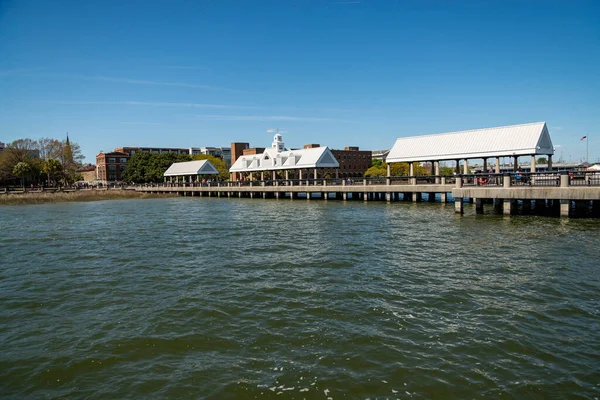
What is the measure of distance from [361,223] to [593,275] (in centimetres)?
1586

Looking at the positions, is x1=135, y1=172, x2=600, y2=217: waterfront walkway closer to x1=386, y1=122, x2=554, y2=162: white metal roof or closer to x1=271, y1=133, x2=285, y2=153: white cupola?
x1=386, y1=122, x2=554, y2=162: white metal roof

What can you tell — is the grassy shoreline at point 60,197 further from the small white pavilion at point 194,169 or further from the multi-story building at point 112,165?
the multi-story building at point 112,165

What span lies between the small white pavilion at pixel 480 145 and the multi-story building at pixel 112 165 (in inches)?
4981

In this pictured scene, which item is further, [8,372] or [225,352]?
[225,352]

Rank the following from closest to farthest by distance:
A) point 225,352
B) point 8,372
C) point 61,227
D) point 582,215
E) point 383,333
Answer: point 8,372
point 225,352
point 383,333
point 582,215
point 61,227

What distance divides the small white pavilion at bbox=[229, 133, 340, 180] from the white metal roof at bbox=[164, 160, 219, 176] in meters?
5.69

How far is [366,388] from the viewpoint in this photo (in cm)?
680

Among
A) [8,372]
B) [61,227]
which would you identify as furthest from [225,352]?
[61,227]

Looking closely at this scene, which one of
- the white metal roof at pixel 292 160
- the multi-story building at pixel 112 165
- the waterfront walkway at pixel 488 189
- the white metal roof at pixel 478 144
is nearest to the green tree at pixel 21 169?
the white metal roof at pixel 292 160

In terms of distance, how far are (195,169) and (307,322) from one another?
274 feet

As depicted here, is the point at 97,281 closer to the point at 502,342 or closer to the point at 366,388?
the point at 366,388

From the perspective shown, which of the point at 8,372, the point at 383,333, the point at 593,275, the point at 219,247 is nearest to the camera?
the point at 8,372

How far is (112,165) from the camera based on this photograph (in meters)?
152

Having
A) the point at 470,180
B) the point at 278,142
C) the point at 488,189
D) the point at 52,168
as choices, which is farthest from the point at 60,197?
the point at 488,189
